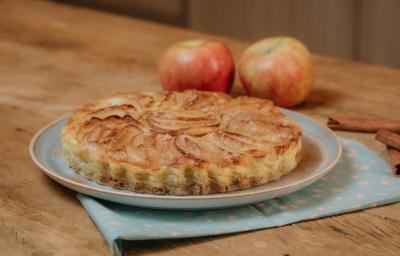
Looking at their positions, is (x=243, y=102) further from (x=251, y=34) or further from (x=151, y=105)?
(x=251, y=34)

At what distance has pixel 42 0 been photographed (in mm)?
2707

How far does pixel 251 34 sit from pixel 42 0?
4.01 ft

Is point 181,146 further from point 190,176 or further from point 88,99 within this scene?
point 88,99

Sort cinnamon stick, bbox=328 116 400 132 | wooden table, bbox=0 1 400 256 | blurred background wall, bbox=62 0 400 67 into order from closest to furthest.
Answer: wooden table, bbox=0 1 400 256 → cinnamon stick, bbox=328 116 400 132 → blurred background wall, bbox=62 0 400 67

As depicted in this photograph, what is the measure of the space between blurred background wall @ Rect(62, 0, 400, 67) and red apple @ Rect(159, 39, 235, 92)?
1572mm

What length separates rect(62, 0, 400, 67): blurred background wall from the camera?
3141mm

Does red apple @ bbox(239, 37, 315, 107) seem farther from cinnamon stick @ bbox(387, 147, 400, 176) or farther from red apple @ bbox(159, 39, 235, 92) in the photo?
cinnamon stick @ bbox(387, 147, 400, 176)

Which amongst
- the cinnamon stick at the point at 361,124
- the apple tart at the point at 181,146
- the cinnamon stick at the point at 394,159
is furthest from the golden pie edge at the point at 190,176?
the cinnamon stick at the point at 361,124

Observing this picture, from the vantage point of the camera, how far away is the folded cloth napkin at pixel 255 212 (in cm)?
109

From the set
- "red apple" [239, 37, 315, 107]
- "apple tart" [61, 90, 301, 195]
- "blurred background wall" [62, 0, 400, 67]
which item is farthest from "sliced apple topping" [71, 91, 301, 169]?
"blurred background wall" [62, 0, 400, 67]

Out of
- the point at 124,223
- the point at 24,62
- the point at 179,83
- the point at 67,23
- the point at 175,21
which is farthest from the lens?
the point at 175,21

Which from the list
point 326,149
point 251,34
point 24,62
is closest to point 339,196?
point 326,149

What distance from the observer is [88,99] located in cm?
174

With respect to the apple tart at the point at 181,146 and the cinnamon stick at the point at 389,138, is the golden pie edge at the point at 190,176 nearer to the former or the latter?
the apple tart at the point at 181,146
